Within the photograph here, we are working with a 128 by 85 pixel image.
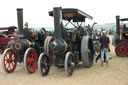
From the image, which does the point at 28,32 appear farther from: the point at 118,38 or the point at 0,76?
the point at 118,38

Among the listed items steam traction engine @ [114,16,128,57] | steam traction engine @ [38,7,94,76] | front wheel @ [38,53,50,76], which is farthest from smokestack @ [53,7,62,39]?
steam traction engine @ [114,16,128,57]

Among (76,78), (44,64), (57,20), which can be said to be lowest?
(76,78)

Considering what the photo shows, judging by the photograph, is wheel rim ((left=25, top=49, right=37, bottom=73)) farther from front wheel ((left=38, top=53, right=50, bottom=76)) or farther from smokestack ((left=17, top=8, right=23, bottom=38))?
smokestack ((left=17, top=8, right=23, bottom=38))

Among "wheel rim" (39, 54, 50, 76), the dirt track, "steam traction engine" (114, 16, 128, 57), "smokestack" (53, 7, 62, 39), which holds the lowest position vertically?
the dirt track

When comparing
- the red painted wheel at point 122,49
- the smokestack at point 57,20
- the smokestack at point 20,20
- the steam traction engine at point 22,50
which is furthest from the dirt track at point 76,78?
the red painted wheel at point 122,49

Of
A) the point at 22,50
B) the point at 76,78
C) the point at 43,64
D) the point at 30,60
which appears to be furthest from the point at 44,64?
the point at 22,50

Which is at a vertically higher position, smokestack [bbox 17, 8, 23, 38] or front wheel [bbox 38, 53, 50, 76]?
smokestack [bbox 17, 8, 23, 38]

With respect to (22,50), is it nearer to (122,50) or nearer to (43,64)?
(43,64)

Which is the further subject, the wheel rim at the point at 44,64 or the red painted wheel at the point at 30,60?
the red painted wheel at the point at 30,60

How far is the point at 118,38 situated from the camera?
327 inches

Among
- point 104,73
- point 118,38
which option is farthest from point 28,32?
point 118,38

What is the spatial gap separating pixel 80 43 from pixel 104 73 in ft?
4.53

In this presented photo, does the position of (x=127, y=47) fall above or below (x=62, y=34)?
below

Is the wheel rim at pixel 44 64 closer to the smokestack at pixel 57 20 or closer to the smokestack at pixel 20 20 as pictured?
the smokestack at pixel 57 20
